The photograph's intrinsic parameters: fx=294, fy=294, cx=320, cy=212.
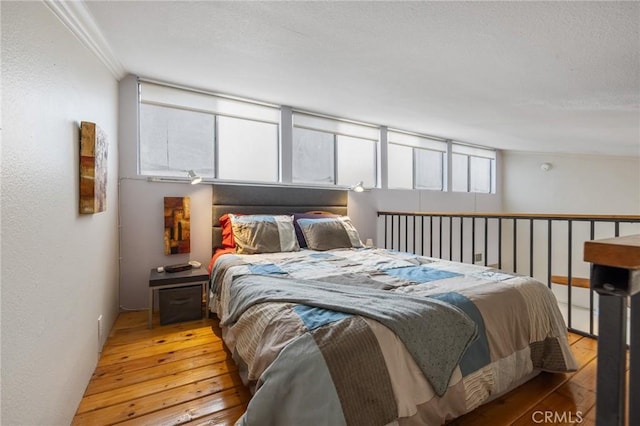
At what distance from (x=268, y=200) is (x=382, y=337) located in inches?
95.9

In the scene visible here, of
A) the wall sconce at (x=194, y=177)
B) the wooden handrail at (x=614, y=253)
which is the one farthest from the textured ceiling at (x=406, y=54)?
the wooden handrail at (x=614, y=253)

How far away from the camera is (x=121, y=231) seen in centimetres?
270

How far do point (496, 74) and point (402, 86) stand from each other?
76 cm

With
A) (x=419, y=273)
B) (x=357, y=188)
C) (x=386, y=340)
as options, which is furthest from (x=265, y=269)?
(x=357, y=188)

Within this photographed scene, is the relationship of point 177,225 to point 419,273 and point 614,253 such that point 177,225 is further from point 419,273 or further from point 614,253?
point 614,253

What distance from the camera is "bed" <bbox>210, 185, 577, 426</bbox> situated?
0.96 m

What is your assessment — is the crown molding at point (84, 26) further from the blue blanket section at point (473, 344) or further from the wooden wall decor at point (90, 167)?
the blue blanket section at point (473, 344)

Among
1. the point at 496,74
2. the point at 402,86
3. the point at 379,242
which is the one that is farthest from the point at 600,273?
the point at 379,242

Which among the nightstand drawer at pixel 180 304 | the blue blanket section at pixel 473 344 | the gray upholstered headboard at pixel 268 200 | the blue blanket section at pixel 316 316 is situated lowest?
the nightstand drawer at pixel 180 304

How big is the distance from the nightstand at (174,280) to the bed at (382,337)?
15.6 inches

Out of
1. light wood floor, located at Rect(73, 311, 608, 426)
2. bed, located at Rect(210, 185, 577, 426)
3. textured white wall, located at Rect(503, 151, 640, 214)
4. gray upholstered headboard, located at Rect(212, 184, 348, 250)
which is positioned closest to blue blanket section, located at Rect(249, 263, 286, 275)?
bed, located at Rect(210, 185, 577, 426)

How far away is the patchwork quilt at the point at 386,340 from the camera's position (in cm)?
96

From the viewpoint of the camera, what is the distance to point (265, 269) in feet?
6.53

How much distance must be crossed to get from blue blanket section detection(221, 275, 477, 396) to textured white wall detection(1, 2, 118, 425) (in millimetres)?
745
